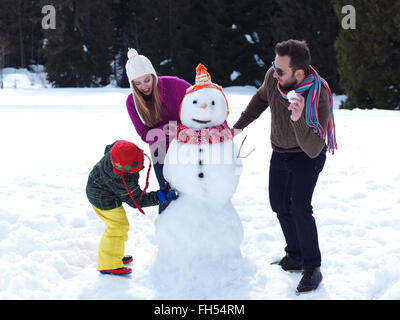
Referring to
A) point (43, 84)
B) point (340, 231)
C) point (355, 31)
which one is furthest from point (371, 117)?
point (43, 84)

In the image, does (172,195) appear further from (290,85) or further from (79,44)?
(79,44)

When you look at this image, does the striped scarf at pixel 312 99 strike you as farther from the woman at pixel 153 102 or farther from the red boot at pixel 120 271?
the red boot at pixel 120 271

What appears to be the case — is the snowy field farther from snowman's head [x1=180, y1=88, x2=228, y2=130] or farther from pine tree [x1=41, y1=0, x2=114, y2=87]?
pine tree [x1=41, y1=0, x2=114, y2=87]

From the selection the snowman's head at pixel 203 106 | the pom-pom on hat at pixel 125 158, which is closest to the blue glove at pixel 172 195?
the pom-pom on hat at pixel 125 158

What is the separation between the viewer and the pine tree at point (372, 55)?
1016 centimetres

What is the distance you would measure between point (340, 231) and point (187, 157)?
170cm

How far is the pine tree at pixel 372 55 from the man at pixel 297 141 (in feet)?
28.3

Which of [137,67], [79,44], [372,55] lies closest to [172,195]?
[137,67]

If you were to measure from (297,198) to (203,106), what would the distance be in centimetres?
84

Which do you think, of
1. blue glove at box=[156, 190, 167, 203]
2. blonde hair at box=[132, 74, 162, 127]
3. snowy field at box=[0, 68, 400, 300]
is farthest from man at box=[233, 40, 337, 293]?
blue glove at box=[156, 190, 167, 203]

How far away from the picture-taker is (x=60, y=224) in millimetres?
3713

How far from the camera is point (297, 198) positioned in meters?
2.62

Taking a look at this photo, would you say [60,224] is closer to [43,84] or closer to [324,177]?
[324,177]

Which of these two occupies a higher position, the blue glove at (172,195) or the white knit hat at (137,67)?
the white knit hat at (137,67)
